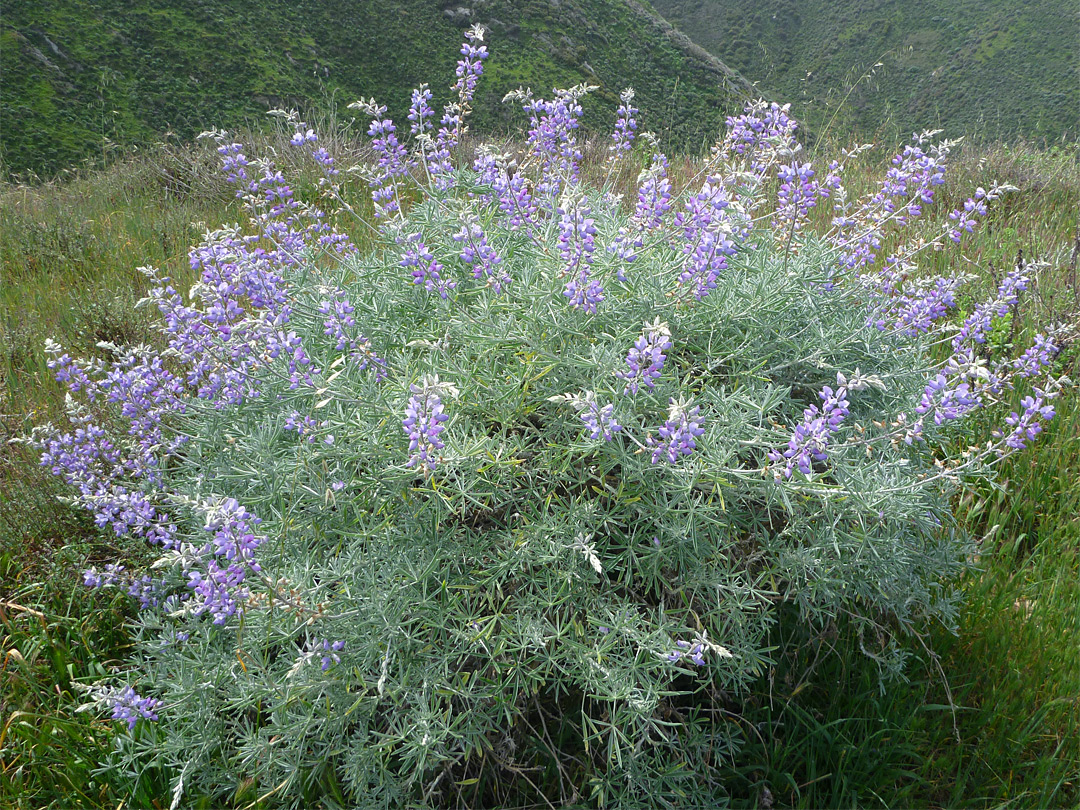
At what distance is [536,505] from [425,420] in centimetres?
57

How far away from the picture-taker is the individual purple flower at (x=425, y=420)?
163cm

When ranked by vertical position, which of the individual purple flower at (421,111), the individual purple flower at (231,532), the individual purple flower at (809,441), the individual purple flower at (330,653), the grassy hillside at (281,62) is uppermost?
the individual purple flower at (421,111)

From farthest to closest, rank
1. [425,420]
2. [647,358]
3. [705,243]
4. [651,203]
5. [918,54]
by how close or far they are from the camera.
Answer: [918,54]
[651,203]
[705,243]
[647,358]
[425,420]

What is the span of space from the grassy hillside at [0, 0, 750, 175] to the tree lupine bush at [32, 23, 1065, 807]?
1131 centimetres

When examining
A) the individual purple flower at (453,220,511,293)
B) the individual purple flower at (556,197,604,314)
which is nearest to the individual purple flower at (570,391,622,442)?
the individual purple flower at (556,197,604,314)

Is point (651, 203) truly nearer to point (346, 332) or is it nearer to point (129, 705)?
point (346, 332)

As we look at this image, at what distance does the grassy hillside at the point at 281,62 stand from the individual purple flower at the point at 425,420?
480 inches

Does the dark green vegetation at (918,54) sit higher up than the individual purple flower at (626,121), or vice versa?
the dark green vegetation at (918,54)

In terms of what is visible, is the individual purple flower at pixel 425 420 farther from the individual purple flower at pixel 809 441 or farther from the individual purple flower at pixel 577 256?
the individual purple flower at pixel 809 441

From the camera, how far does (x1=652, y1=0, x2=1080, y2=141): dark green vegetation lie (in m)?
22.7

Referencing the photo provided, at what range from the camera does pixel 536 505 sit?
2088 millimetres

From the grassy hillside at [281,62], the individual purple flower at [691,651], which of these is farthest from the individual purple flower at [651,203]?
the grassy hillside at [281,62]

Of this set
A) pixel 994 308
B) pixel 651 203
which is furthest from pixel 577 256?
pixel 994 308

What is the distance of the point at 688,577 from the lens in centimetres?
198
